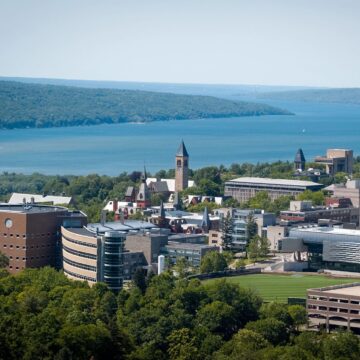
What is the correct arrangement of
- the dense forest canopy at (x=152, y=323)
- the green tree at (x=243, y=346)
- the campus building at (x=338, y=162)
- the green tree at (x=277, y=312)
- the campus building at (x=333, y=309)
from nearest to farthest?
the green tree at (x=243, y=346)
the dense forest canopy at (x=152, y=323)
the green tree at (x=277, y=312)
the campus building at (x=333, y=309)
the campus building at (x=338, y=162)

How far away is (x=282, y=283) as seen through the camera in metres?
54.2

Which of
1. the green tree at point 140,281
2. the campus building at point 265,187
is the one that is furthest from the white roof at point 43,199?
the green tree at point 140,281

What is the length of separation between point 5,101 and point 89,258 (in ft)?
459

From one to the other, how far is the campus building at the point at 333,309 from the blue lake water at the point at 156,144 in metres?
62.0

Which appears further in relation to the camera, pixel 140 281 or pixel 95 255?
pixel 95 255

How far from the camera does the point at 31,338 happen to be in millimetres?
40188

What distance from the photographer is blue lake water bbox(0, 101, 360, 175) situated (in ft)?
396

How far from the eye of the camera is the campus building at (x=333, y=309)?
47.1 meters

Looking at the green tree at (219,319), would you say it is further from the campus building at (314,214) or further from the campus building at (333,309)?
the campus building at (314,214)

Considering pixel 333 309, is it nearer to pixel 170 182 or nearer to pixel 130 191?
pixel 130 191

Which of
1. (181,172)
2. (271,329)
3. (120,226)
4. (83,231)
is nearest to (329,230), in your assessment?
(120,226)

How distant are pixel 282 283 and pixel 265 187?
2870 centimetres

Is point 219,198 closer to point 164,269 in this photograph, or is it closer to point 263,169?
point 263,169

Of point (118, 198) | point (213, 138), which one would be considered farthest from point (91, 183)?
point (213, 138)
